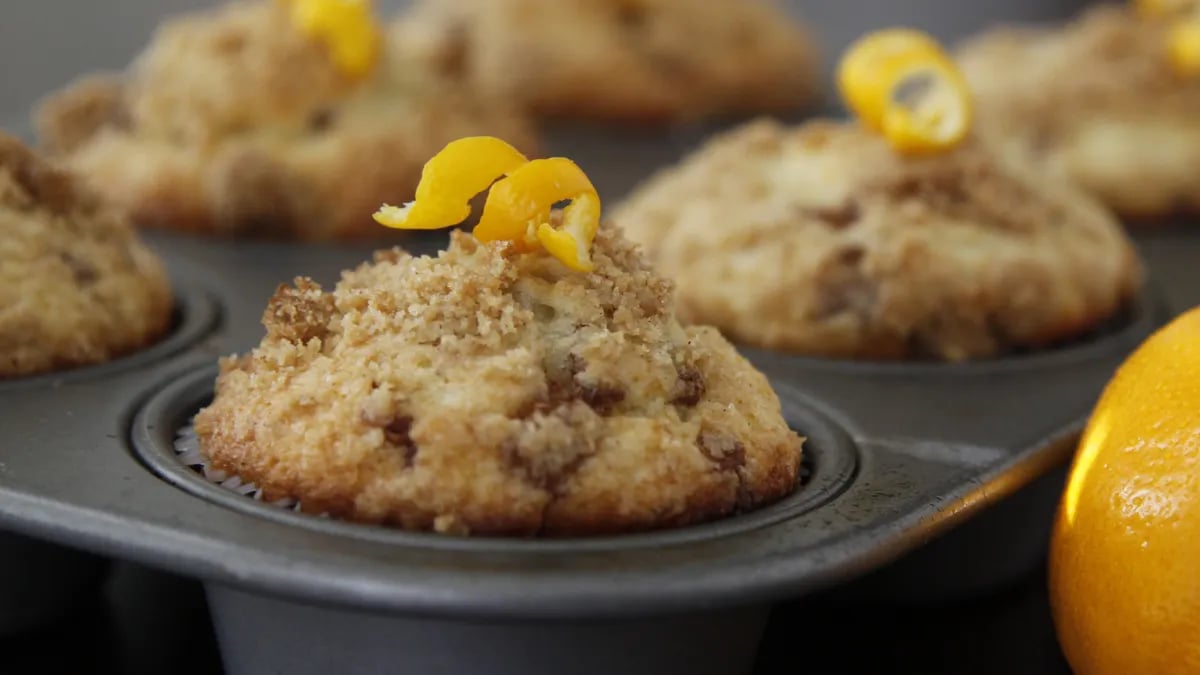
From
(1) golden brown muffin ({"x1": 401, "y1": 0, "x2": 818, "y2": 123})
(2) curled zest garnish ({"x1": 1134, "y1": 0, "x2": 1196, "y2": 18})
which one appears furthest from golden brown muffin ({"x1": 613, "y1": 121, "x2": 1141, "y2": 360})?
(1) golden brown muffin ({"x1": 401, "y1": 0, "x2": 818, "y2": 123})

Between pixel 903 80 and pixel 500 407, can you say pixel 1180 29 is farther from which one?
pixel 500 407

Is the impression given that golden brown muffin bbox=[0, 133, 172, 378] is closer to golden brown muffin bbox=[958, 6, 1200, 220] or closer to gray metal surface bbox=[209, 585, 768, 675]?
gray metal surface bbox=[209, 585, 768, 675]

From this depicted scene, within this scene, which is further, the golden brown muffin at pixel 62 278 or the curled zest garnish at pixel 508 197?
the golden brown muffin at pixel 62 278

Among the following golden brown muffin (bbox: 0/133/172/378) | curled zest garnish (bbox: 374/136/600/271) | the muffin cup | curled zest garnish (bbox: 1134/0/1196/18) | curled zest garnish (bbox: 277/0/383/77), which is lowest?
the muffin cup

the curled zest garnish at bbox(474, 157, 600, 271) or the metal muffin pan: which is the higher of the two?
the curled zest garnish at bbox(474, 157, 600, 271)

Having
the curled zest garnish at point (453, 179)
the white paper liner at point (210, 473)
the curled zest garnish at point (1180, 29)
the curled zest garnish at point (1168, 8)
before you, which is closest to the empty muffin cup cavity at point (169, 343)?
the white paper liner at point (210, 473)

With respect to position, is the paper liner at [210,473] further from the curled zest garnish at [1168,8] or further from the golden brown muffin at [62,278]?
the curled zest garnish at [1168,8]

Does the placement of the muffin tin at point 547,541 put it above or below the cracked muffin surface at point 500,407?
below
